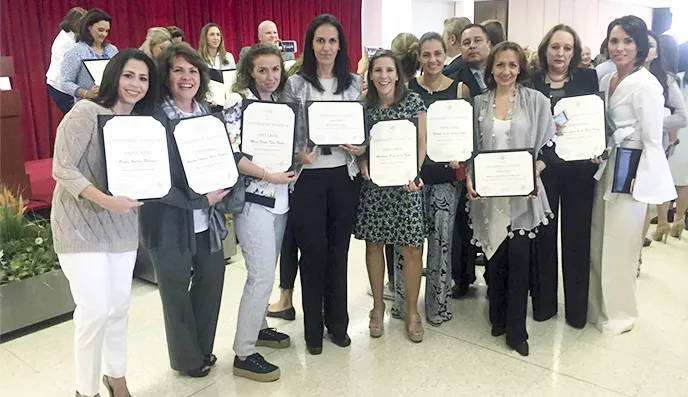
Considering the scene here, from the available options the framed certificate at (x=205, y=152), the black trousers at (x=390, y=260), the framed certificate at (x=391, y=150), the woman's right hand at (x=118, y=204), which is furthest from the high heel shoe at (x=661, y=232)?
the woman's right hand at (x=118, y=204)

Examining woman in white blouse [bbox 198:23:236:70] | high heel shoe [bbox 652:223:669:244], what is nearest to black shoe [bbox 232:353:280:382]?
woman in white blouse [bbox 198:23:236:70]

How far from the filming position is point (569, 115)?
8.66 ft

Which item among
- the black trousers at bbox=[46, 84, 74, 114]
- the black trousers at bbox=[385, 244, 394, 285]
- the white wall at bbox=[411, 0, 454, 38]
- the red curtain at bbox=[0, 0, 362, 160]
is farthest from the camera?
the white wall at bbox=[411, 0, 454, 38]

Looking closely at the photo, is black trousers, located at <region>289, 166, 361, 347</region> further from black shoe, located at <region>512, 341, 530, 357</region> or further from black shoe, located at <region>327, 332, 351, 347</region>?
black shoe, located at <region>512, 341, 530, 357</region>

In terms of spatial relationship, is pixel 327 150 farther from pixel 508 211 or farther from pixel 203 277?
pixel 508 211

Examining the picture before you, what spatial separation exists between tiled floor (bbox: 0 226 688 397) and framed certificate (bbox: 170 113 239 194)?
93 cm

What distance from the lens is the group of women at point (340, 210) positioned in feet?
6.40

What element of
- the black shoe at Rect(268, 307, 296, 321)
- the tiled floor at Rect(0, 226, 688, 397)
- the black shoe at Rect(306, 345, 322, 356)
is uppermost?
the black shoe at Rect(268, 307, 296, 321)

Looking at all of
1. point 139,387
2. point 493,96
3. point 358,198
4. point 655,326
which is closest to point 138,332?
point 139,387

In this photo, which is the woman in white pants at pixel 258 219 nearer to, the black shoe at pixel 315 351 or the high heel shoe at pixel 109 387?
the black shoe at pixel 315 351

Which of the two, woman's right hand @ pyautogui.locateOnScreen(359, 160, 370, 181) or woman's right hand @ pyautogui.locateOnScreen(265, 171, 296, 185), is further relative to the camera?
woman's right hand @ pyautogui.locateOnScreen(359, 160, 370, 181)

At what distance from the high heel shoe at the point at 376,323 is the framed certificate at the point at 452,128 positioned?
0.86 metres

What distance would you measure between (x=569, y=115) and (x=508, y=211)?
54cm

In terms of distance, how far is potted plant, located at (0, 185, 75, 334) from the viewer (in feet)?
9.44
